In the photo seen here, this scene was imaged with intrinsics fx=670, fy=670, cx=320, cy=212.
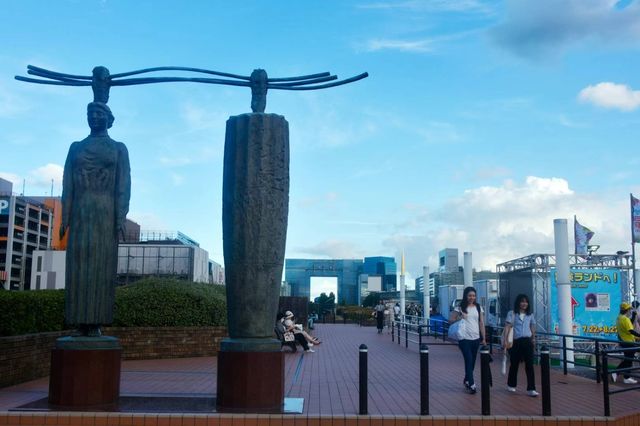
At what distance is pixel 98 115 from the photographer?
9.08 m

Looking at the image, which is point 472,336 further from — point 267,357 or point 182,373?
point 182,373

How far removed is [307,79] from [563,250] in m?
8.73

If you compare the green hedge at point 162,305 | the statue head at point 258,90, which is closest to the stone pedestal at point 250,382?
the statue head at point 258,90

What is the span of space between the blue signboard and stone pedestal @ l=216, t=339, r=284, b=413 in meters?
15.0

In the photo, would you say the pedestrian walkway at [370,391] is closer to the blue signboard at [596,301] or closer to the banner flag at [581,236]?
the blue signboard at [596,301]

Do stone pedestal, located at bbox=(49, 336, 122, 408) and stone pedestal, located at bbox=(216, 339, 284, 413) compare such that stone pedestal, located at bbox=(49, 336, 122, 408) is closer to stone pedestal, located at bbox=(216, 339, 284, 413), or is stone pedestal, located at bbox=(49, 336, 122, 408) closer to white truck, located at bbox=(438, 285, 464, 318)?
stone pedestal, located at bbox=(216, 339, 284, 413)

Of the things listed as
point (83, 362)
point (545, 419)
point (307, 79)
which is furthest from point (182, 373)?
point (545, 419)

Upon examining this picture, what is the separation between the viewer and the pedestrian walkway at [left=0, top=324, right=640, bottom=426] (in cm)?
791

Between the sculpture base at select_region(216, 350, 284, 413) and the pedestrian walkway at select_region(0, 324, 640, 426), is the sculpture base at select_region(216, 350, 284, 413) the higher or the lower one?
the higher one

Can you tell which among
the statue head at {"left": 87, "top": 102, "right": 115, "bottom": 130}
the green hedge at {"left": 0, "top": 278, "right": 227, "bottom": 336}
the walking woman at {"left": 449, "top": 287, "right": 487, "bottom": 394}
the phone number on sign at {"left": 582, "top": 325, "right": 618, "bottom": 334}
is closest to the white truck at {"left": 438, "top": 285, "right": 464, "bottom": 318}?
the phone number on sign at {"left": 582, "top": 325, "right": 618, "bottom": 334}

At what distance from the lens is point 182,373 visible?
12.7 meters

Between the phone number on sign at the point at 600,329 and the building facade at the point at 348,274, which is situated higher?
the building facade at the point at 348,274

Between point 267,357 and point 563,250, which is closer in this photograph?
point 267,357

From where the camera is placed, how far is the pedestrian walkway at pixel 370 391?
7.91 meters
